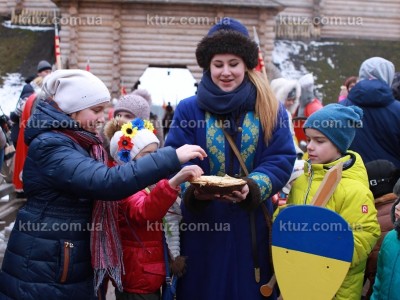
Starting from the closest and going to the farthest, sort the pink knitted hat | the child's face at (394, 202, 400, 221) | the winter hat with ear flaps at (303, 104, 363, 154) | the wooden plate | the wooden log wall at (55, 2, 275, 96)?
the wooden plate
the child's face at (394, 202, 400, 221)
the winter hat with ear flaps at (303, 104, 363, 154)
the pink knitted hat
the wooden log wall at (55, 2, 275, 96)

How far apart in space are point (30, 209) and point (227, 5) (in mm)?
14892

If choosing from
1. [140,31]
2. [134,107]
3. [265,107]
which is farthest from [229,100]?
[140,31]

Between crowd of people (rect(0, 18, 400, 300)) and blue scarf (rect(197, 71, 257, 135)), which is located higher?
blue scarf (rect(197, 71, 257, 135))

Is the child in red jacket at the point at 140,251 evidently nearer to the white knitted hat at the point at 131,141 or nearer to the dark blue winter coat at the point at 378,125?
the white knitted hat at the point at 131,141

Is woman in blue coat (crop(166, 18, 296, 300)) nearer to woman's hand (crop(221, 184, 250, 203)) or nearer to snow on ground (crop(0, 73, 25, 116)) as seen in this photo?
woman's hand (crop(221, 184, 250, 203))

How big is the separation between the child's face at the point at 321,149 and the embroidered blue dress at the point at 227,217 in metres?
0.28

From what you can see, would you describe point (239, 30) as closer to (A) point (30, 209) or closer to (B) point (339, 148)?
(B) point (339, 148)

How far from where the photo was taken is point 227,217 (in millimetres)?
2977

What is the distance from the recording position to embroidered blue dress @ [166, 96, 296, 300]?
293 centimetres

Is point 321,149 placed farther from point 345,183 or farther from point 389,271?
point 389,271

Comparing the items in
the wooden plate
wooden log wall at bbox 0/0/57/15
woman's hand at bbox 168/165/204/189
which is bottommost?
the wooden plate

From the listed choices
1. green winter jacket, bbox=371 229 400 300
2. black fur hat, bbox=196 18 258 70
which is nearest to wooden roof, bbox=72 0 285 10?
black fur hat, bbox=196 18 258 70

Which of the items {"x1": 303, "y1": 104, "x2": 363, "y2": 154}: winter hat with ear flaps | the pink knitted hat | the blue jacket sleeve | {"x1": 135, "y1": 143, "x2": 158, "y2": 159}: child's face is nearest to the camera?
the blue jacket sleeve

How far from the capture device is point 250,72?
3.03 meters
